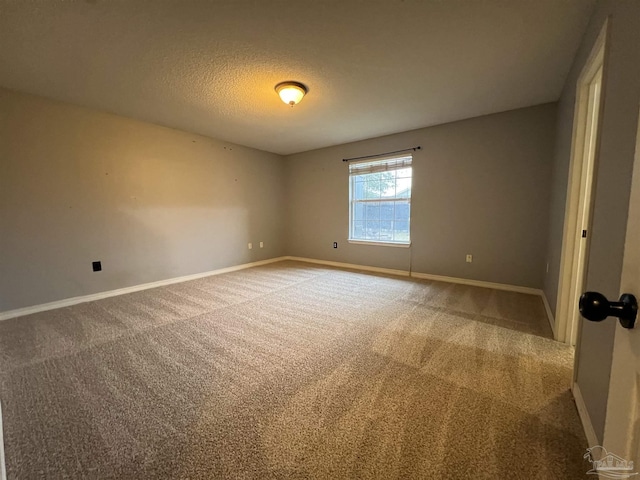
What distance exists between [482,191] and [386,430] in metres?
3.32

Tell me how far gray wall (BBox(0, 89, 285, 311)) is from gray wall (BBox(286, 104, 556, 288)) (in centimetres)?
246

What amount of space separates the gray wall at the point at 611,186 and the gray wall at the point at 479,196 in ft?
6.36

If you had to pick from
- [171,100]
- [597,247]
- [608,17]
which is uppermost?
[171,100]

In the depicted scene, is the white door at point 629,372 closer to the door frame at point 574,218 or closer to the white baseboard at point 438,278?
the door frame at point 574,218

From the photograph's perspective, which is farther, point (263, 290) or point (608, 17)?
point (263, 290)

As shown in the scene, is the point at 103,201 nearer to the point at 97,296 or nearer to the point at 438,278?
the point at 97,296

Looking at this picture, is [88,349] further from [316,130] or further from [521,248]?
[521,248]

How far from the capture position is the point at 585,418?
124cm

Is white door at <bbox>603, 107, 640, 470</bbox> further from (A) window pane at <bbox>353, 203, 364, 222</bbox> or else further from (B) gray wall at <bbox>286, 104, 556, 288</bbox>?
(A) window pane at <bbox>353, 203, 364, 222</bbox>

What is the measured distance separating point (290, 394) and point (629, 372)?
4.76 ft

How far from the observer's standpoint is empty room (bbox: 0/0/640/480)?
1127mm

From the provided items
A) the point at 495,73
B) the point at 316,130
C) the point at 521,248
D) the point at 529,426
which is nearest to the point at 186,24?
the point at 316,130

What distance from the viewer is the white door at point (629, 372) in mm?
409

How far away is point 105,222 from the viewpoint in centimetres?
325
